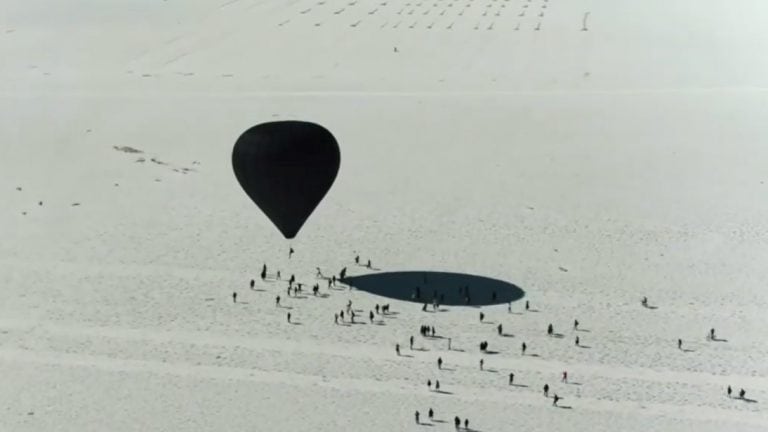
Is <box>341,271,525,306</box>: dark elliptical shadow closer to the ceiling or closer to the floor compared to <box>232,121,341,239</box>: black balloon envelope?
closer to the floor

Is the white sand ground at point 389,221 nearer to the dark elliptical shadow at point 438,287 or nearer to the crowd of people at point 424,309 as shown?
the crowd of people at point 424,309

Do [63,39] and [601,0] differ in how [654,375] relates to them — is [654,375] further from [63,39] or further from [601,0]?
[601,0]

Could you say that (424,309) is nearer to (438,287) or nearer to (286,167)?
(438,287)

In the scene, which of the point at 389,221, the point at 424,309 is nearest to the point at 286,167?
the point at 424,309

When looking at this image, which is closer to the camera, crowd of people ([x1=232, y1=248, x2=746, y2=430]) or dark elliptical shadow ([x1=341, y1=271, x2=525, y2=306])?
crowd of people ([x1=232, y1=248, x2=746, y2=430])

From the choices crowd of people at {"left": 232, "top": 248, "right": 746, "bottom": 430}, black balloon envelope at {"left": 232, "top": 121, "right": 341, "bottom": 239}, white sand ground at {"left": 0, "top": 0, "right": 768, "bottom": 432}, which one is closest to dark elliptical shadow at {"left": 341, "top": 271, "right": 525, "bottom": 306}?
crowd of people at {"left": 232, "top": 248, "right": 746, "bottom": 430}

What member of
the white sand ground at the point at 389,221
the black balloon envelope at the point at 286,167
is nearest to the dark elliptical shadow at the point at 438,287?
the white sand ground at the point at 389,221

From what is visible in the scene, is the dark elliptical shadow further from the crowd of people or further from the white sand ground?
the white sand ground
